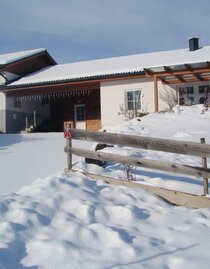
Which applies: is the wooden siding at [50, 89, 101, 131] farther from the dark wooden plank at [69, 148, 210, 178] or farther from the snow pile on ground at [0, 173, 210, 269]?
the snow pile on ground at [0, 173, 210, 269]

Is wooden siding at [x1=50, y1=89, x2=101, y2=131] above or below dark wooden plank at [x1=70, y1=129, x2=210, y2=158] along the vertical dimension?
above

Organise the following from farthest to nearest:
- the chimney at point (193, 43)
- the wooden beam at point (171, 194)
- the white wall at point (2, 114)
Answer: the chimney at point (193, 43) < the white wall at point (2, 114) < the wooden beam at point (171, 194)

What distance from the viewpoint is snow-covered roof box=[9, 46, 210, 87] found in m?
22.9

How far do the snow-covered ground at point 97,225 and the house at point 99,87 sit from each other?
12.8 meters

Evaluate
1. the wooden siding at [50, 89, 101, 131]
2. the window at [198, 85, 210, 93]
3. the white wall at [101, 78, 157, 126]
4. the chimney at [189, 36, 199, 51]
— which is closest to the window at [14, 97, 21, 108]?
the wooden siding at [50, 89, 101, 131]

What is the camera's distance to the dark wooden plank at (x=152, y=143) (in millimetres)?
6547

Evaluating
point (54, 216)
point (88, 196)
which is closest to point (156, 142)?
point (88, 196)

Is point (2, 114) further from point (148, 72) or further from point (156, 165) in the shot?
point (156, 165)

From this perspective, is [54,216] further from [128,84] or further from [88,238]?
[128,84]

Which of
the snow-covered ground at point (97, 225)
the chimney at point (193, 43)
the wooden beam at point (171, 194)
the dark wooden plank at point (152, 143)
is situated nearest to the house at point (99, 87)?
the chimney at point (193, 43)

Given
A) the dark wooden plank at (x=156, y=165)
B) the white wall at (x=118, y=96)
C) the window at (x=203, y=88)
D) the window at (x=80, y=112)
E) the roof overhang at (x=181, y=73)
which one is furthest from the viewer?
the window at (x=80, y=112)

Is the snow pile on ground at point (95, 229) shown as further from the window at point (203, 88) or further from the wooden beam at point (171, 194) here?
the window at point (203, 88)

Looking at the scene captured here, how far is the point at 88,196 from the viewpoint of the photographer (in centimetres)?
641

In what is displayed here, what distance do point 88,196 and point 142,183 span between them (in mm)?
1404
